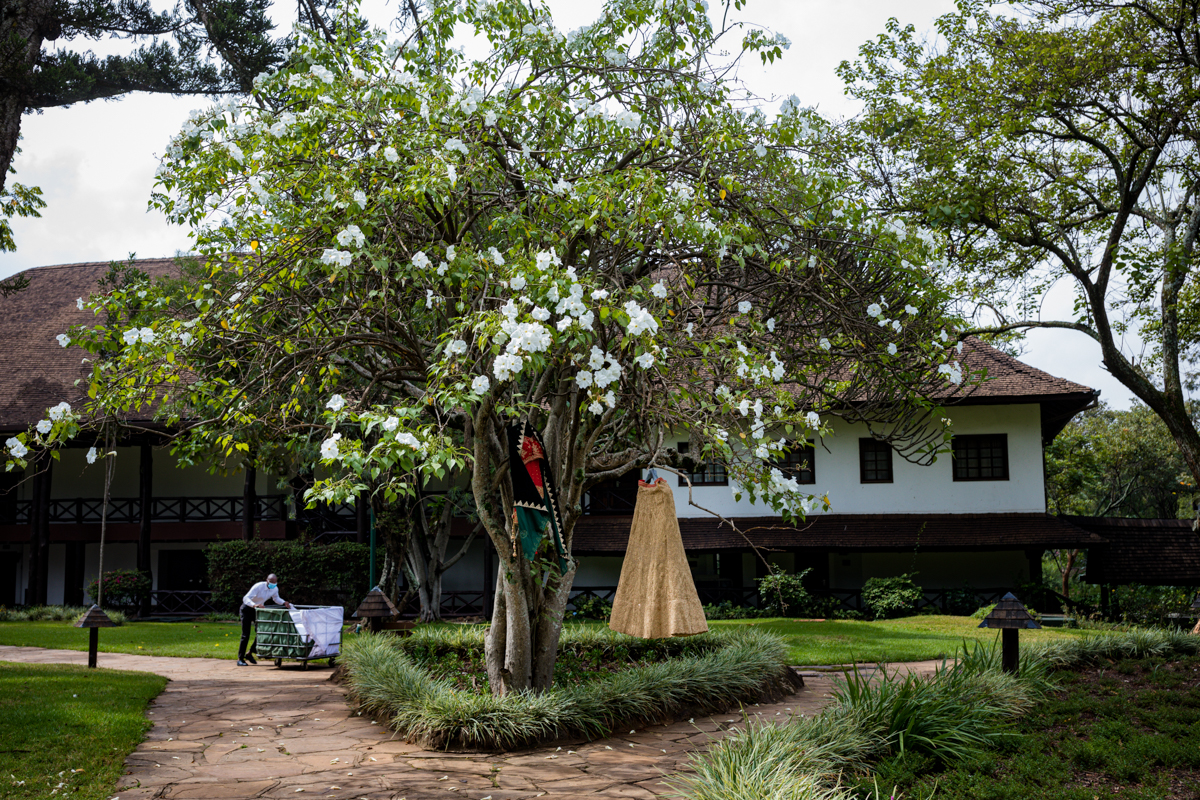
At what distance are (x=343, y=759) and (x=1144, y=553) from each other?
825 inches

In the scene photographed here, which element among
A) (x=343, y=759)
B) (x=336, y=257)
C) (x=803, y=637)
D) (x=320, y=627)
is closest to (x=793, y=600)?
(x=803, y=637)

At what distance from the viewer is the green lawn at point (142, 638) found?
1430cm

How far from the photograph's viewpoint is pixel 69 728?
7.48m

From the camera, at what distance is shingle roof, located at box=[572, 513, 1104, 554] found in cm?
2014

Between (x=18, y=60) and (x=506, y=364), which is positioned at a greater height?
(x=18, y=60)

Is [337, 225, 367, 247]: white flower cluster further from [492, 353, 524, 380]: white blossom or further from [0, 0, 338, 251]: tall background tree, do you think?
[0, 0, 338, 251]: tall background tree

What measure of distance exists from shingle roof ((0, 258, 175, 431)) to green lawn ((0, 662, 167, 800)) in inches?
475

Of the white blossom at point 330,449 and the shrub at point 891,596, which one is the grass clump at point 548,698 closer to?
the white blossom at point 330,449

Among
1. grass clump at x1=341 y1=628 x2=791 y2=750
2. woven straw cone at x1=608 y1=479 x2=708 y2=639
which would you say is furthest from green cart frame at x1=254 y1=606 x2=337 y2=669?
woven straw cone at x1=608 y1=479 x2=708 y2=639

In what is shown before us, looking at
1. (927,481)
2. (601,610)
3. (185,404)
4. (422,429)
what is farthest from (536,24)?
(927,481)

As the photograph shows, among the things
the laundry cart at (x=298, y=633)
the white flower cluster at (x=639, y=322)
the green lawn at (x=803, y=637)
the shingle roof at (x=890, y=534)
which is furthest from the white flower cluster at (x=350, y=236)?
the shingle roof at (x=890, y=534)

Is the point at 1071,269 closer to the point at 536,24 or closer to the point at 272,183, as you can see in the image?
the point at 536,24

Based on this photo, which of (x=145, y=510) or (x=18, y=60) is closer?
(x=18, y=60)

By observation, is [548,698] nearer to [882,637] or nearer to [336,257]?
[336,257]
